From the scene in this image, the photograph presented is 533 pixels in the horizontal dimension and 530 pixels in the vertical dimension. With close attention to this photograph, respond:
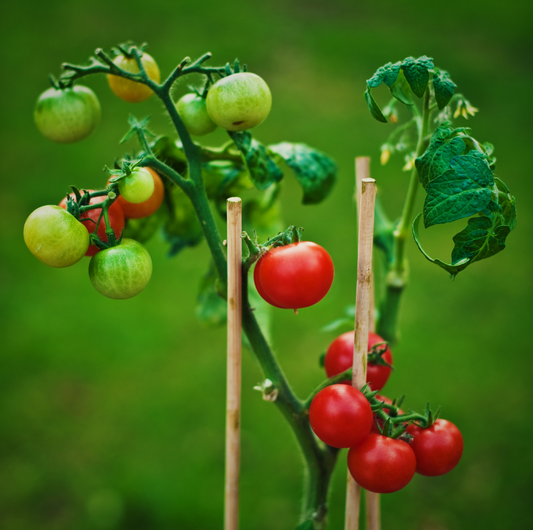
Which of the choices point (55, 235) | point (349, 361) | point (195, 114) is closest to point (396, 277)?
point (349, 361)

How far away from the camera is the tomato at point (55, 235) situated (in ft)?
1.95

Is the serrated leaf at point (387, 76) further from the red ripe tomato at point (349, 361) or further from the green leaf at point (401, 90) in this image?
the red ripe tomato at point (349, 361)

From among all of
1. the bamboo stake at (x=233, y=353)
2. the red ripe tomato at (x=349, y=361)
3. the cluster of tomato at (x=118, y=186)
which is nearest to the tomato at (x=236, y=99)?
the cluster of tomato at (x=118, y=186)

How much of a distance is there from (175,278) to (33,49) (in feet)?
6.80

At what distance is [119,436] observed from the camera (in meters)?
1.72

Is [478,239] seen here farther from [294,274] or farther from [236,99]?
[236,99]

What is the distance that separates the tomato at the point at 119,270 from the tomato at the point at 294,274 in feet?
0.46

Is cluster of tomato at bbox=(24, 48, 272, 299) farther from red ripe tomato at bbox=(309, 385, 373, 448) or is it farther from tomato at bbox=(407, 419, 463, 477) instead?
tomato at bbox=(407, 419, 463, 477)

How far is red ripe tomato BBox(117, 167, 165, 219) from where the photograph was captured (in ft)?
2.26

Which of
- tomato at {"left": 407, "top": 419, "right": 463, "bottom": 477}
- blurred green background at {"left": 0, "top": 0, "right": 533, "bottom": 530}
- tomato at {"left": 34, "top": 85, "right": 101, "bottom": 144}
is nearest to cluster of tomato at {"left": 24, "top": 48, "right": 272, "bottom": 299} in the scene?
tomato at {"left": 34, "top": 85, "right": 101, "bottom": 144}

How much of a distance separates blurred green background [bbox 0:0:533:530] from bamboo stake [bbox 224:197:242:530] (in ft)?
2.87

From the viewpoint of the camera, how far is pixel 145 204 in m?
0.70

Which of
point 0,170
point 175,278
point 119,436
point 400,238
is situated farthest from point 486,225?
point 0,170

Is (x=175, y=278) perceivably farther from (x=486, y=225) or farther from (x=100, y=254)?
(x=486, y=225)
